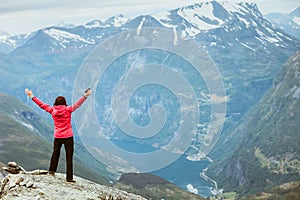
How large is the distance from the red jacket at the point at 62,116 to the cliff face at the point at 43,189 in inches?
93.3

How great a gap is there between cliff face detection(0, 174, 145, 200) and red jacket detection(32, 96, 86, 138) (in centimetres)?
237

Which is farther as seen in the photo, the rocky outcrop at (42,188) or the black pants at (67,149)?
the black pants at (67,149)

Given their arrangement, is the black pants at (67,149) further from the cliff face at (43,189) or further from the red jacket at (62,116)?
the cliff face at (43,189)

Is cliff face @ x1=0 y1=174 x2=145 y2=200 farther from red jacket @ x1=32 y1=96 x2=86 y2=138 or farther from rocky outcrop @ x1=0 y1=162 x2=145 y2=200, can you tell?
red jacket @ x1=32 y1=96 x2=86 y2=138

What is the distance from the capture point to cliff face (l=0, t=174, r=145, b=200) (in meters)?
18.7

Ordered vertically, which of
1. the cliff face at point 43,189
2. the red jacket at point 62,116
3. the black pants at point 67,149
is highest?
the red jacket at point 62,116

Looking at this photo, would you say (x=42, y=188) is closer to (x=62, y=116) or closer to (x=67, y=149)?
(x=67, y=149)

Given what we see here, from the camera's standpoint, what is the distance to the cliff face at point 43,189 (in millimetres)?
18672

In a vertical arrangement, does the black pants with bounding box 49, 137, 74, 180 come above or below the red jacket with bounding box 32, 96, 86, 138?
below

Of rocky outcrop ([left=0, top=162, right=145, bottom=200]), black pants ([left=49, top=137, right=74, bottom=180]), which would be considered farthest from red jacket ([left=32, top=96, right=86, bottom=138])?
rocky outcrop ([left=0, top=162, right=145, bottom=200])

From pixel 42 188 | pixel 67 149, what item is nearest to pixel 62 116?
pixel 67 149

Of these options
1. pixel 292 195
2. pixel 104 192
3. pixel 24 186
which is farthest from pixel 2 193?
pixel 292 195

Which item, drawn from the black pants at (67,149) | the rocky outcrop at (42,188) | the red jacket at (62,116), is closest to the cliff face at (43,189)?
the rocky outcrop at (42,188)

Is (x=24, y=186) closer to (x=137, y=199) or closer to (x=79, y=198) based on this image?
(x=79, y=198)
